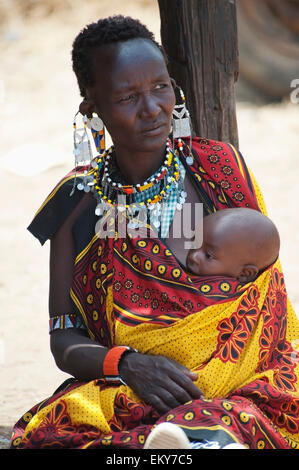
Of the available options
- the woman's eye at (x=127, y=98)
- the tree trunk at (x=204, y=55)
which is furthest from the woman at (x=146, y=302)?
the tree trunk at (x=204, y=55)

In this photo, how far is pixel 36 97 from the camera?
8906 mm

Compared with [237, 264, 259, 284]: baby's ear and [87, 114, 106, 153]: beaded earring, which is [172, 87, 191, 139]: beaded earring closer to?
[87, 114, 106, 153]: beaded earring

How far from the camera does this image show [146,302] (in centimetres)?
256

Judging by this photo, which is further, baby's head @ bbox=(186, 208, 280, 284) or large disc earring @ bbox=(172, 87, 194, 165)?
large disc earring @ bbox=(172, 87, 194, 165)

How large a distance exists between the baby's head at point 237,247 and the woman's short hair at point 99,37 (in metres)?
0.70

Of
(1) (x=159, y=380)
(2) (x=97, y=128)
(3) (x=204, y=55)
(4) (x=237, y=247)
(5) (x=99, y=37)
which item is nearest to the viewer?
(1) (x=159, y=380)

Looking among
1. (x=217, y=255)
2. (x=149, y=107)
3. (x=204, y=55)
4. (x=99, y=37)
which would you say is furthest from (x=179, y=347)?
(x=204, y=55)

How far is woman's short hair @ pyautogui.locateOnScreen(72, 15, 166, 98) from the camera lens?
2660mm

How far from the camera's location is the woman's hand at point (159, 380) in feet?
7.64

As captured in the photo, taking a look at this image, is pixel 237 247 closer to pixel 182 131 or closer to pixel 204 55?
pixel 182 131

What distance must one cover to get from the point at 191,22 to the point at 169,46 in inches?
5.7

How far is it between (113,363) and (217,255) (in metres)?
0.49

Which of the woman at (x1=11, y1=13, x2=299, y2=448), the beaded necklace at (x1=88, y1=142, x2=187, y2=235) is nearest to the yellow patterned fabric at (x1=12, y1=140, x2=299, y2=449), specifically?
the woman at (x1=11, y1=13, x2=299, y2=448)

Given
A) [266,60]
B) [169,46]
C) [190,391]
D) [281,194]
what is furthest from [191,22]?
[266,60]
